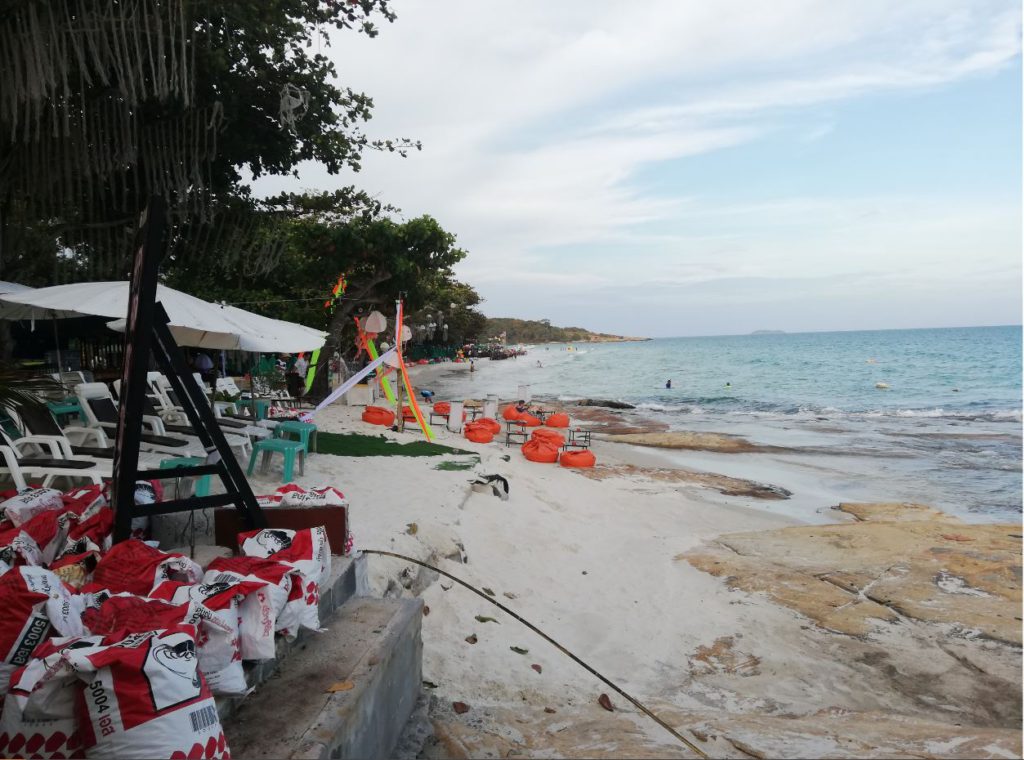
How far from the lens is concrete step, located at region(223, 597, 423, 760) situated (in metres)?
2.23

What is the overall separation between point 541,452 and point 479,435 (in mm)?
1717

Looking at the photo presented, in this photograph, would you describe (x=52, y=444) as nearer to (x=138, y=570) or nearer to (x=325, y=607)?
(x=138, y=570)

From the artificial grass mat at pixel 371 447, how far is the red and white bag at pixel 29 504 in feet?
20.1

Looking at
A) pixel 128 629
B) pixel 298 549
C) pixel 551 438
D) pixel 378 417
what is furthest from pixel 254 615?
pixel 378 417

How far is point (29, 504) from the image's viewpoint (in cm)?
344

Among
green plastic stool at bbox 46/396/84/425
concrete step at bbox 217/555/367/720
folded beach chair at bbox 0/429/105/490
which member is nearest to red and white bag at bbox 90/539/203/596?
concrete step at bbox 217/555/367/720

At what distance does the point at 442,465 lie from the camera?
9859 millimetres

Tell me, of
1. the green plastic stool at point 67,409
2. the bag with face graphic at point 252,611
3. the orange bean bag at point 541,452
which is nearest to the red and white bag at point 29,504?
the bag with face graphic at point 252,611

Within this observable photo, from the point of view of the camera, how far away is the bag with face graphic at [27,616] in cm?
212

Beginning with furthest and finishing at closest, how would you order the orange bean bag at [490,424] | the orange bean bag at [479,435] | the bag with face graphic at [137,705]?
the orange bean bag at [490,424] < the orange bean bag at [479,435] < the bag with face graphic at [137,705]

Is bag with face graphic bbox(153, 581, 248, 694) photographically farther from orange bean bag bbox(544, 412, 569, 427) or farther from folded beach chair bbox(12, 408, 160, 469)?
orange bean bag bbox(544, 412, 569, 427)

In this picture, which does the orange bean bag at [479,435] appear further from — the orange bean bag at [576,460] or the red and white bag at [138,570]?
the red and white bag at [138,570]

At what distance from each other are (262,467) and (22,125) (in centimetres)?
479

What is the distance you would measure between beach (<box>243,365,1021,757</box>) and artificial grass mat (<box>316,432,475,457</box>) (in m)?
0.73
